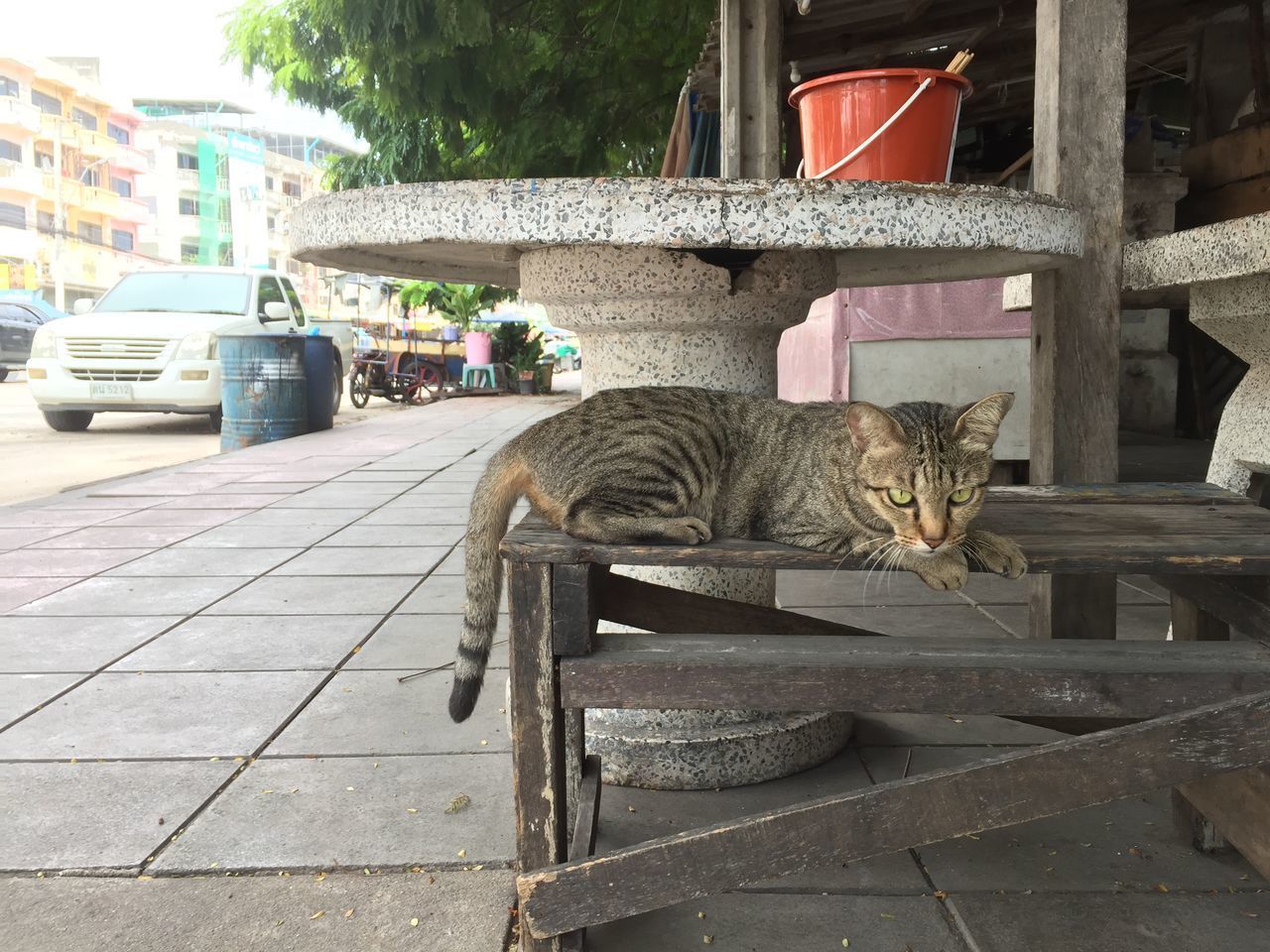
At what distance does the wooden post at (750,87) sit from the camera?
5.18m

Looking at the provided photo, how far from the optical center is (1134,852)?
2201 mm

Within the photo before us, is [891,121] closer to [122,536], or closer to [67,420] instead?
[122,536]

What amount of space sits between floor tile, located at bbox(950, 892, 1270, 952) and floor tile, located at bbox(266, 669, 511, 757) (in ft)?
4.36

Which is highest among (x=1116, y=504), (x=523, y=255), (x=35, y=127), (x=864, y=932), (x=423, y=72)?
(x=35, y=127)

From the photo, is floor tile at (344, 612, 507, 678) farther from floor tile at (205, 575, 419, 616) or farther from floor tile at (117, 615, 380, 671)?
floor tile at (205, 575, 419, 616)

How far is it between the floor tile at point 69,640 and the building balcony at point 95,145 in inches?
2102

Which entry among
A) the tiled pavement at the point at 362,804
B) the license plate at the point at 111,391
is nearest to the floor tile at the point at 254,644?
the tiled pavement at the point at 362,804

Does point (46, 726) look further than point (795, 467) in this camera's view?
Yes

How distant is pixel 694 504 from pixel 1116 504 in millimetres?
892

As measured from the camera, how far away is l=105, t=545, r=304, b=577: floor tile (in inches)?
184

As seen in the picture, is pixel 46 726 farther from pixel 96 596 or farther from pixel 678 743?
pixel 678 743

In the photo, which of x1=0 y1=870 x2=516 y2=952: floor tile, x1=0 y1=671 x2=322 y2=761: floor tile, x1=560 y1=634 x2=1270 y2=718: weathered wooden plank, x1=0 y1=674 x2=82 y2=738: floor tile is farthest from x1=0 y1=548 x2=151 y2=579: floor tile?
x1=560 y1=634 x2=1270 y2=718: weathered wooden plank

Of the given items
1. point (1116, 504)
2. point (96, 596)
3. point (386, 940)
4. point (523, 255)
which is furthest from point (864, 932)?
point (96, 596)

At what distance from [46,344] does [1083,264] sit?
1078cm
